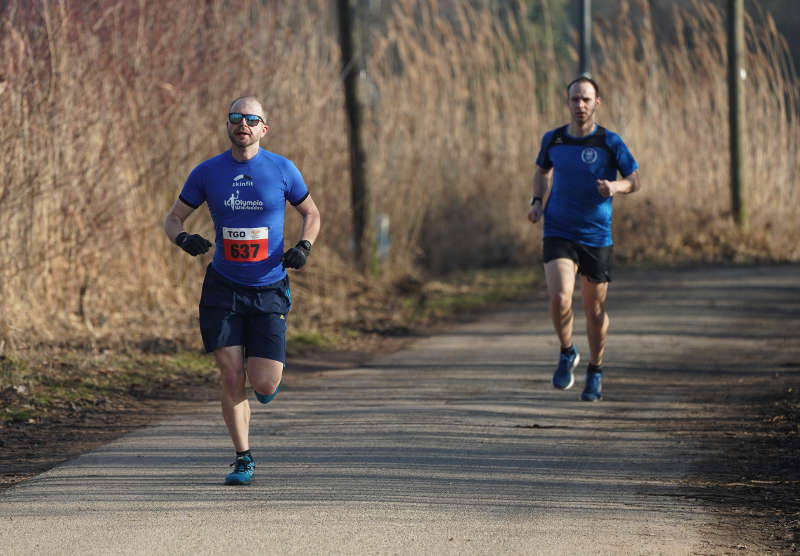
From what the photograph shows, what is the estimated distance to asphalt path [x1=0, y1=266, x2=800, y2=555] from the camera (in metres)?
5.15

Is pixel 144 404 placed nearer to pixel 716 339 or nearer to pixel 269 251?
pixel 269 251

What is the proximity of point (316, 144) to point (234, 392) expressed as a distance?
24.4ft

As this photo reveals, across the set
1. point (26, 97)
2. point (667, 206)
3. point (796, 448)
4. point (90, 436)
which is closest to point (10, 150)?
point (26, 97)

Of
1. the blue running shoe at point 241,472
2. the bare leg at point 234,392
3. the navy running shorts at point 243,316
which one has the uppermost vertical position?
the navy running shorts at point 243,316

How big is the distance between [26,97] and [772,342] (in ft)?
21.3

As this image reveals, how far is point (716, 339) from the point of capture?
1085 cm

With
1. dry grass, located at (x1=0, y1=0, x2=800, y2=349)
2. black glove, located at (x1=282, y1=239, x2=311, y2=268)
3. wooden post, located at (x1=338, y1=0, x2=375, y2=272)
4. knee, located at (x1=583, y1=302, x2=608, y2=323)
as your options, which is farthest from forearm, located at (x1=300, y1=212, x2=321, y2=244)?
wooden post, located at (x1=338, y1=0, x2=375, y2=272)

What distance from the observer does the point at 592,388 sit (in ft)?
27.2

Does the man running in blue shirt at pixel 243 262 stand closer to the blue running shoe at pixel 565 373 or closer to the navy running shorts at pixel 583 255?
the navy running shorts at pixel 583 255

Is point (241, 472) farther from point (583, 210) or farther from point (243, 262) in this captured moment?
point (583, 210)

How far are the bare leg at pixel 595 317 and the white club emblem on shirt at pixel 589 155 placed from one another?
807 millimetres

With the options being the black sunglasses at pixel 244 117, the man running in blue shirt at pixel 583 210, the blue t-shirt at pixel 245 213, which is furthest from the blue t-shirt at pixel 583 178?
the black sunglasses at pixel 244 117

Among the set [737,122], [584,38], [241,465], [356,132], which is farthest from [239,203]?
[737,122]

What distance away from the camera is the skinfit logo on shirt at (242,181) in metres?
5.98
